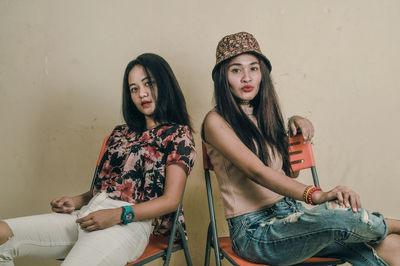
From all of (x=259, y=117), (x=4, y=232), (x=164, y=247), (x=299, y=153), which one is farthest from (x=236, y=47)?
(x=4, y=232)

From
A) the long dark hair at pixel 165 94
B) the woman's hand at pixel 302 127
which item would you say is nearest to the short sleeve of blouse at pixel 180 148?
the long dark hair at pixel 165 94

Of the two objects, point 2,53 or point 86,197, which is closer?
point 86,197

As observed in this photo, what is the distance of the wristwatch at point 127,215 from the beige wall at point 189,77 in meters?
0.96

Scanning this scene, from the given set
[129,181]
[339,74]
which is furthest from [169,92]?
[339,74]

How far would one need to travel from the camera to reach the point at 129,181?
5.91ft

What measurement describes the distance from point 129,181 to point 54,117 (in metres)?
1.13

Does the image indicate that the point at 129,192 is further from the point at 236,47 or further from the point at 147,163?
the point at 236,47

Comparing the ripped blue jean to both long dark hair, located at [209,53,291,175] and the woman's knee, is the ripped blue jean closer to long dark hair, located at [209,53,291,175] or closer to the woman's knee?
long dark hair, located at [209,53,291,175]

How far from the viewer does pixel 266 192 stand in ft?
5.56

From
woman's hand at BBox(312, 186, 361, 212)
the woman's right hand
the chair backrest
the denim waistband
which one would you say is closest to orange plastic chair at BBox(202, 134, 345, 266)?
the chair backrest

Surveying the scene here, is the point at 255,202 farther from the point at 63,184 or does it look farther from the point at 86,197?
the point at 63,184

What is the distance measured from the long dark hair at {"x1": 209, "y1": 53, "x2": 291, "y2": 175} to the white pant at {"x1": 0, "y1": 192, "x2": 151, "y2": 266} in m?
0.61

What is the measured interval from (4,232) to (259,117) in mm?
1273

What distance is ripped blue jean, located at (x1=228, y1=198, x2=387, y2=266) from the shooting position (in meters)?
1.29
